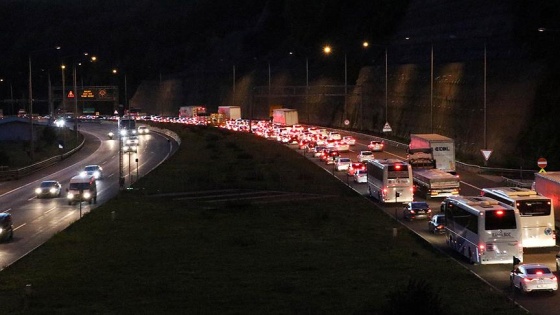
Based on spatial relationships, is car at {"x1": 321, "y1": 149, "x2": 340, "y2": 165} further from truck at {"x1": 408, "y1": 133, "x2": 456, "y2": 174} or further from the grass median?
the grass median

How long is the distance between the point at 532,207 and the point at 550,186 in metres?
3.58

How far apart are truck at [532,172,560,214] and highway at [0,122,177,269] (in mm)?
20860

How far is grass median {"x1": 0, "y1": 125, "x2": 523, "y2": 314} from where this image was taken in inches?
1036

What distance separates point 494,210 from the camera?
32.9 m

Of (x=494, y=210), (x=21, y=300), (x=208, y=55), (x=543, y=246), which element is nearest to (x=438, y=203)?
(x=543, y=246)

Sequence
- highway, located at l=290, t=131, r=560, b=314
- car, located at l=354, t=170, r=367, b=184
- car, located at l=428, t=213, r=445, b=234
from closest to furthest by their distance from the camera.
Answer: highway, located at l=290, t=131, r=560, b=314, car, located at l=428, t=213, r=445, b=234, car, located at l=354, t=170, r=367, b=184

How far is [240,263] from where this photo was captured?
3403cm

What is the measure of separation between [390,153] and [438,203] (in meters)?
34.1

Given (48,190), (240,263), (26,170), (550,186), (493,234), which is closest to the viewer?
(493,234)

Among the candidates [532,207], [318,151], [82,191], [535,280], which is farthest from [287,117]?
[535,280]

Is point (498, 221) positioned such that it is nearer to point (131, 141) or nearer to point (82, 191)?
point (82, 191)

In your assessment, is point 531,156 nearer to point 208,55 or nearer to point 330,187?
point 330,187

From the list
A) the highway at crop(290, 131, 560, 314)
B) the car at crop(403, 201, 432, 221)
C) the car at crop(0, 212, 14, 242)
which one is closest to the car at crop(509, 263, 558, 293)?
the highway at crop(290, 131, 560, 314)

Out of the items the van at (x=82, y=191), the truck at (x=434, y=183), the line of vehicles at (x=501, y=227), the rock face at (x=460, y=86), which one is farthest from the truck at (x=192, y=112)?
the line of vehicles at (x=501, y=227)
